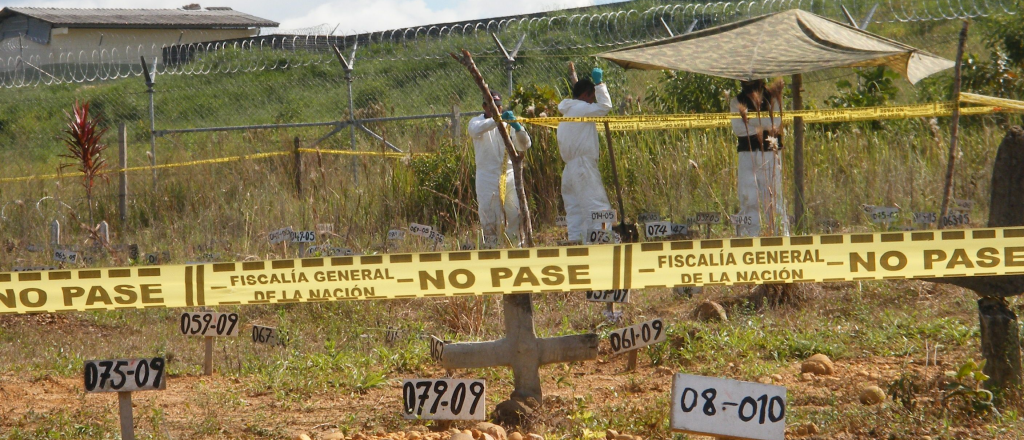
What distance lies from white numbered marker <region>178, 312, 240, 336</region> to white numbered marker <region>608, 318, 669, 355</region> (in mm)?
Answer: 1902

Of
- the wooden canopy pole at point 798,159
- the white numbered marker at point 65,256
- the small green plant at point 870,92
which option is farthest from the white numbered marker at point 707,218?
the white numbered marker at point 65,256

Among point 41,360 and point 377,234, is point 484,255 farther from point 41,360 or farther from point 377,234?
point 377,234

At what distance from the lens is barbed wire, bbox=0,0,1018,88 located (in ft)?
41.0

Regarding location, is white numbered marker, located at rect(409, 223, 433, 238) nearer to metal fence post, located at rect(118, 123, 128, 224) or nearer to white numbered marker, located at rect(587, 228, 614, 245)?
white numbered marker, located at rect(587, 228, 614, 245)

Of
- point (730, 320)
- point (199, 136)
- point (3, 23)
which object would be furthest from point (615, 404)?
point (3, 23)

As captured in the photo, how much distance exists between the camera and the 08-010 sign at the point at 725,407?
3.22 m

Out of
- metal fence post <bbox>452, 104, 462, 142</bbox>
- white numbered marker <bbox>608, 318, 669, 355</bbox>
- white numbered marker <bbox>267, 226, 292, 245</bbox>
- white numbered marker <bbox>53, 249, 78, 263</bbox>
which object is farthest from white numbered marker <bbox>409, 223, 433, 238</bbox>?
metal fence post <bbox>452, 104, 462, 142</bbox>

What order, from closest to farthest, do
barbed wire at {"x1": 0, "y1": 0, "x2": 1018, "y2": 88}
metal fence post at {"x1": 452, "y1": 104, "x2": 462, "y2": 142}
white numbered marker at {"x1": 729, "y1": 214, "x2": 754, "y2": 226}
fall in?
white numbered marker at {"x1": 729, "y1": 214, "x2": 754, "y2": 226} → metal fence post at {"x1": 452, "y1": 104, "x2": 462, "y2": 142} → barbed wire at {"x1": 0, "y1": 0, "x2": 1018, "y2": 88}

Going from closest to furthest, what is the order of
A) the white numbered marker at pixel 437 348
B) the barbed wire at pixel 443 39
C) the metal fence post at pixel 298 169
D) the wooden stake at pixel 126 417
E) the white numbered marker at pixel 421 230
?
1. the wooden stake at pixel 126 417
2. the white numbered marker at pixel 437 348
3. the white numbered marker at pixel 421 230
4. the metal fence post at pixel 298 169
5. the barbed wire at pixel 443 39

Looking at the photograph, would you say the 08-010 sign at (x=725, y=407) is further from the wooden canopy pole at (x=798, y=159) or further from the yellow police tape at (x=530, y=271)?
the wooden canopy pole at (x=798, y=159)

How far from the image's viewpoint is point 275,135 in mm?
17109

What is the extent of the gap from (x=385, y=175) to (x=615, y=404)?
23.0 ft

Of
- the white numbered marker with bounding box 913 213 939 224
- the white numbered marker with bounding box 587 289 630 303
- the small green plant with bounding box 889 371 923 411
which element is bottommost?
the small green plant with bounding box 889 371 923 411

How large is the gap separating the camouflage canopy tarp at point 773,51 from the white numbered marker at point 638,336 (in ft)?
8.25
